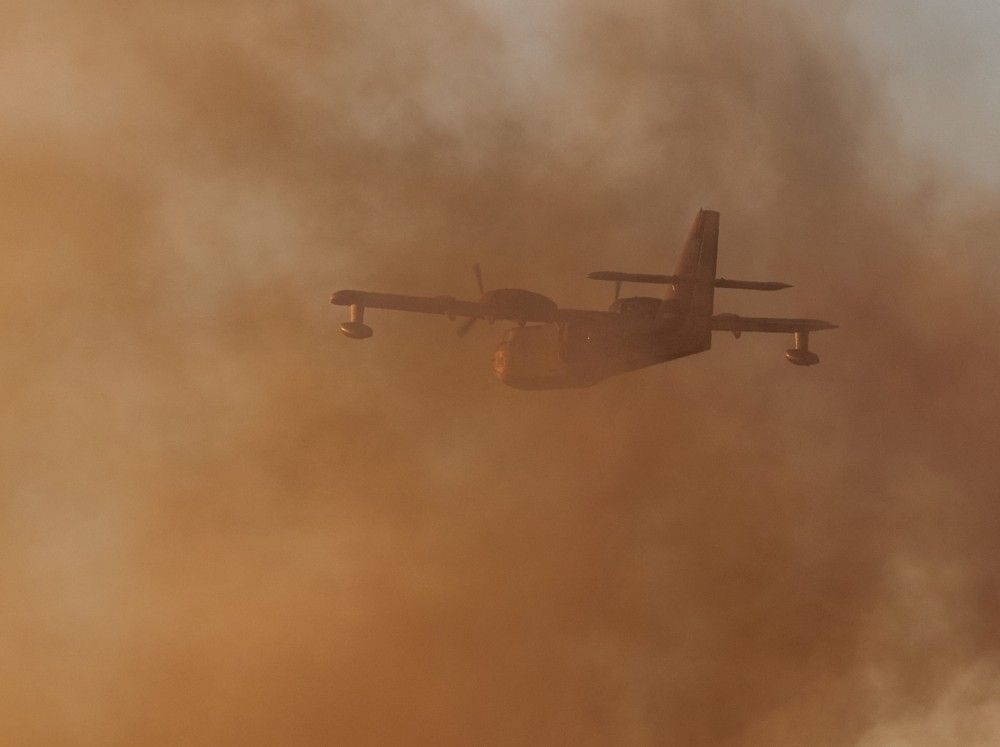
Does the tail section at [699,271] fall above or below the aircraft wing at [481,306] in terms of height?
above

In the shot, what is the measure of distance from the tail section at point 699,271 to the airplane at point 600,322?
0.04 metres

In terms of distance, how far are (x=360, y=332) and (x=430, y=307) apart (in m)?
3.87

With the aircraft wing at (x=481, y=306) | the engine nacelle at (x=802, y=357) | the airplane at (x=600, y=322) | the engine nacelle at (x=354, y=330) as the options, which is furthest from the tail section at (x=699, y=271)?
the engine nacelle at (x=354, y=330)

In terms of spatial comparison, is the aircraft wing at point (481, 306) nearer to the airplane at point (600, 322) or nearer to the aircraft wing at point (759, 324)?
the airplane at point (600, 322)

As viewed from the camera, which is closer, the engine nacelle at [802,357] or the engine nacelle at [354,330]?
the engine nacelle at [354,330]

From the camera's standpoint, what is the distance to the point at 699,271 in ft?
205

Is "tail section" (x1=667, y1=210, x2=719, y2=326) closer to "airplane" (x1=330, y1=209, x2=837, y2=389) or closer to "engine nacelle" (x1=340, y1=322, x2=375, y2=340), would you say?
"airplane" (x1=330, y1=209, x2=837, y2=389)

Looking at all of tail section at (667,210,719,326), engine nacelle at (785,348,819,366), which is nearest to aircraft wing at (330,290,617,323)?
tail section at (667,210,719,326)

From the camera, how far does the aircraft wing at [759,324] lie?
211 ft

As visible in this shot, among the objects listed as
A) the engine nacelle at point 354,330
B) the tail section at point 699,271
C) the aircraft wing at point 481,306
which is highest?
the tail section at point 699,271

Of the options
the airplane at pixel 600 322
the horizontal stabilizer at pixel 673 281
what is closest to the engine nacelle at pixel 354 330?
the airplane at pixel 600 322

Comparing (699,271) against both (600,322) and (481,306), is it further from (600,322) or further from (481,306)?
(481,306)

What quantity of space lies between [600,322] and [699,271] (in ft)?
16.6

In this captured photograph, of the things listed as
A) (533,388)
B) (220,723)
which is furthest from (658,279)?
(220,723)
